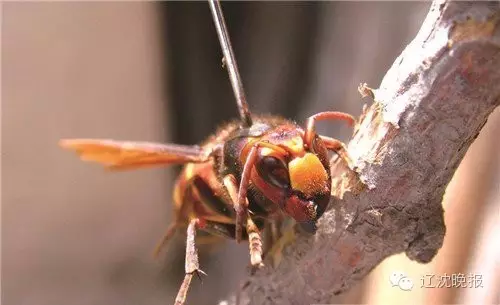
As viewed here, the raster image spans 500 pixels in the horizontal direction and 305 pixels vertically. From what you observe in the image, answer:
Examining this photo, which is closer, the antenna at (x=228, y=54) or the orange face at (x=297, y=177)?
the orange face at (x=297, y=177)

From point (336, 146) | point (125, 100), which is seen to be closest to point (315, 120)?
point (336, 146)

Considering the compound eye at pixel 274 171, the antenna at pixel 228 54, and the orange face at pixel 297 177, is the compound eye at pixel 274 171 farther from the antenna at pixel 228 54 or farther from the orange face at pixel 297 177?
the antenna at pixel 228 54

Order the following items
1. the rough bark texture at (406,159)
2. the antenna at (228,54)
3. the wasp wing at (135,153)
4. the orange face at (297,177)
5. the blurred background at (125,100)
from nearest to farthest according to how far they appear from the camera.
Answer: the rough bark texture at (406,159)
the orange face at (297,177)
the antenna at (228,54)
the wasp wing at (135,153)
the blurred background at (125,100)

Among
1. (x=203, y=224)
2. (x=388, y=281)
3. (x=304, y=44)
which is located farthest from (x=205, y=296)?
(x=304, y=44)

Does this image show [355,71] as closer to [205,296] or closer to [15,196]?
[205,296]

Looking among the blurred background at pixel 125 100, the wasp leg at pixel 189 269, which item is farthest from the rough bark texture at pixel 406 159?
the blurred background at pixel 125 100

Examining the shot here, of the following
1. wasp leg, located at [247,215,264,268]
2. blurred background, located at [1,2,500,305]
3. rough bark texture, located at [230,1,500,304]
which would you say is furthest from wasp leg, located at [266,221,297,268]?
blurred background, located at [1,2,500,305]
